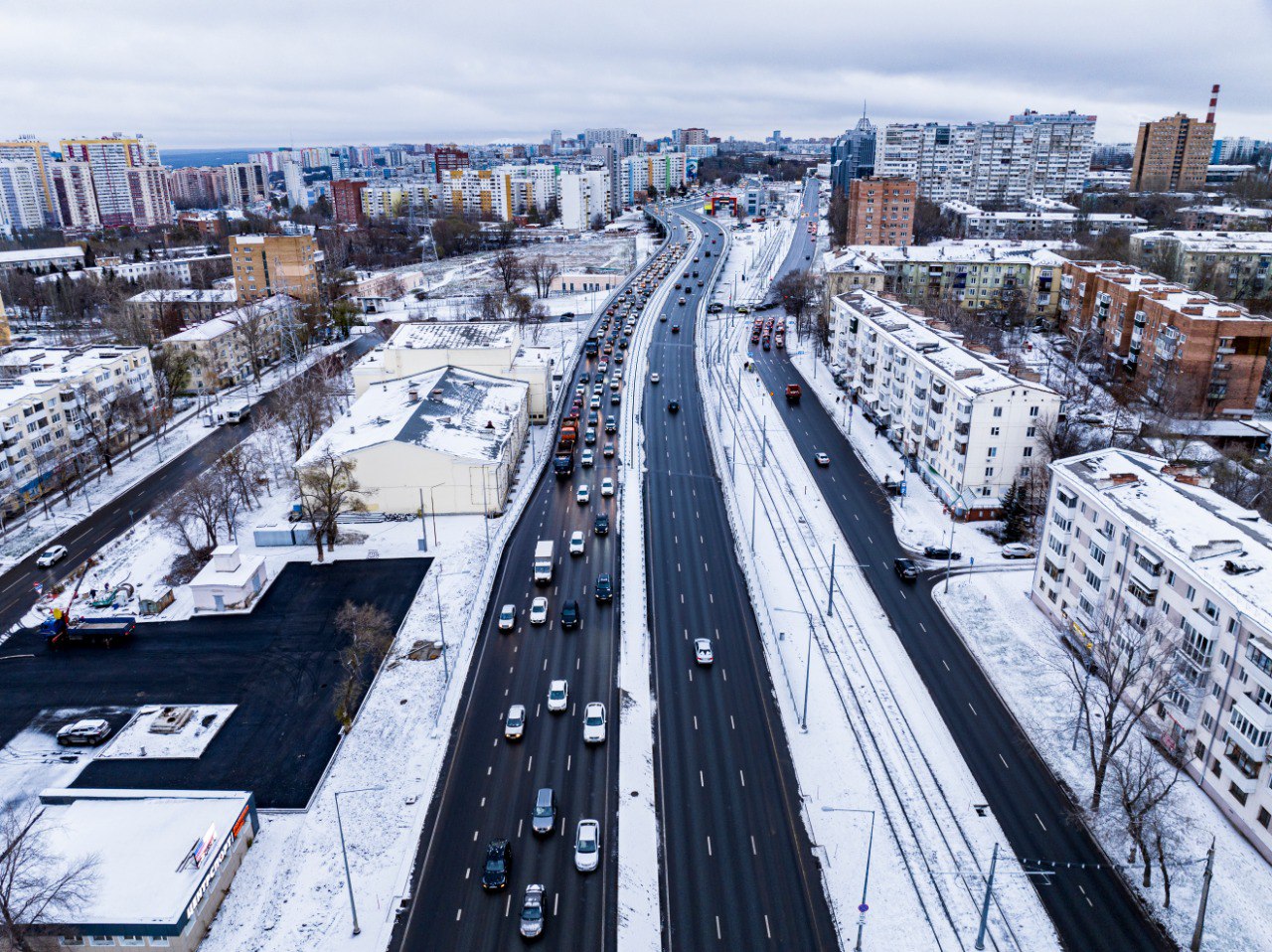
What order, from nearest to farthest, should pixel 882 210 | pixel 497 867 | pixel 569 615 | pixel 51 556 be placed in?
1. pixel 497 867
2. pixel 569 615
3. pixel 51 556
4. pixel 882 210

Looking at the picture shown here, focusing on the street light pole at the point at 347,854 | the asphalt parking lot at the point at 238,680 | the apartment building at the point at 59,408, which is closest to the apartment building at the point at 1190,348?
the asphalt parking lot at the point at 238,680

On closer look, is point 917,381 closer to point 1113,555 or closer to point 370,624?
point 1113,555

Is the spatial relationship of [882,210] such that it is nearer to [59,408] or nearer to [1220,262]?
[1220,262]

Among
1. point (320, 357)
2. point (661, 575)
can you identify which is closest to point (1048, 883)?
point (661, 575)

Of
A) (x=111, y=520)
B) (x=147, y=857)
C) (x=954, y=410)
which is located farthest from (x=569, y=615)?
(x=111, y=520)

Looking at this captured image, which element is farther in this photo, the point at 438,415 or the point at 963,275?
the point at 963,275
